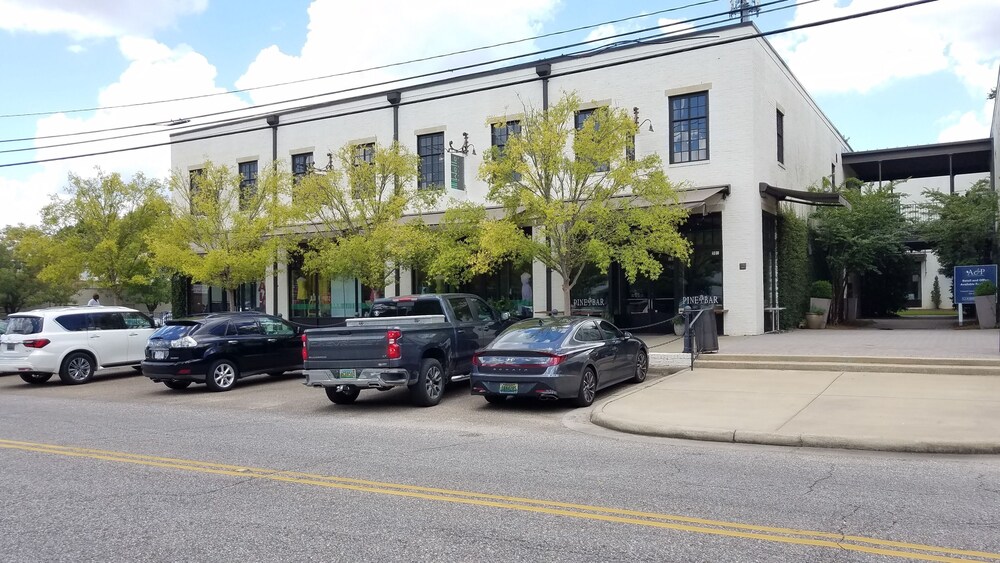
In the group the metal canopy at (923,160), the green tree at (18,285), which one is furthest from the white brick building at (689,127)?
the green tree at (18,285)

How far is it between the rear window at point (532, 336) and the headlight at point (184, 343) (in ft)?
21.3

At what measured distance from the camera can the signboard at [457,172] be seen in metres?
23.1

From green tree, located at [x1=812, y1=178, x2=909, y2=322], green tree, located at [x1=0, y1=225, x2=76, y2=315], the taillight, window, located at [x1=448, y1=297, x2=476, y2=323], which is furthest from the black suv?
green tree, located at [x1=0, y1=225, x2=76, y2=315]

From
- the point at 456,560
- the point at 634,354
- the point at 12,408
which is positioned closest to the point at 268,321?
the point at 12,408

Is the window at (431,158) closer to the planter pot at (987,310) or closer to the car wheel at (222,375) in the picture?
the car wheel at (222,375)

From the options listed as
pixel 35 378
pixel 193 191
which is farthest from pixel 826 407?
pixel 193 191

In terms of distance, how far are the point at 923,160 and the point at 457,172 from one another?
21103 mm

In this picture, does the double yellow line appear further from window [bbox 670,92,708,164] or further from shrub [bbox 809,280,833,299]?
shrub [bbox 809,280,833,299]

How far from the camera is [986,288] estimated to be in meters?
22.2

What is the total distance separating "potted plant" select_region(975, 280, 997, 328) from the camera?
72.4 feet

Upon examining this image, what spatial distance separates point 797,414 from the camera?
10039 mm

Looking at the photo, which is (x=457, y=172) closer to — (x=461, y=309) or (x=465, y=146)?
(x=465, y=146)

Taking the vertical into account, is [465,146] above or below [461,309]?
above

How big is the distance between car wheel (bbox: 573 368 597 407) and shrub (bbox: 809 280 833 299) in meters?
15.7
